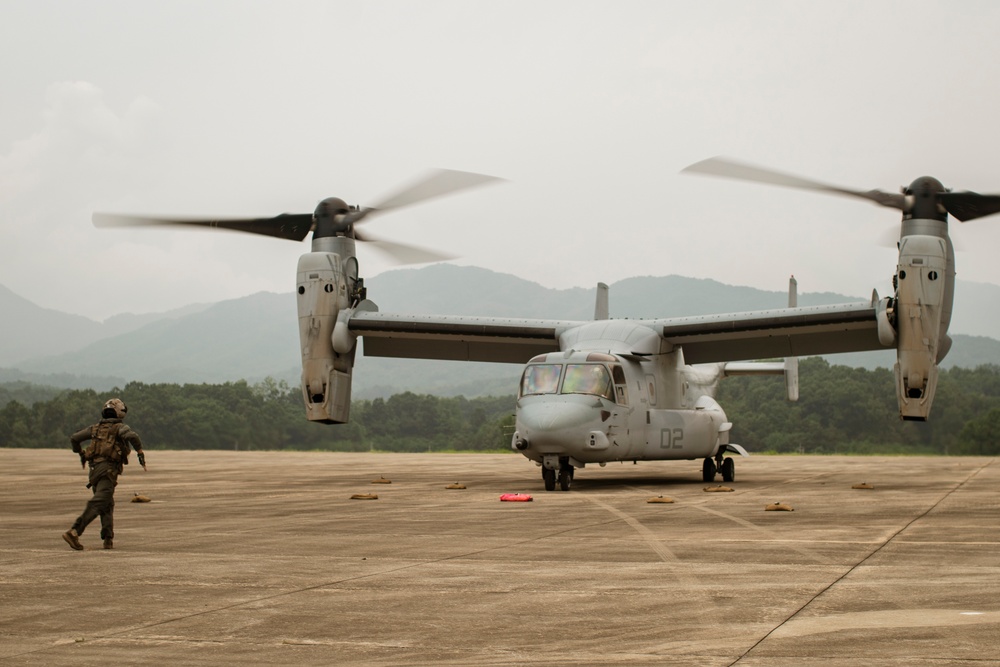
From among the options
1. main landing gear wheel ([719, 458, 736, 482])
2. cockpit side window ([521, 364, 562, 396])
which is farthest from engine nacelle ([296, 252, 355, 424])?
main landing gear wheel ([719, 458, 736, 482])

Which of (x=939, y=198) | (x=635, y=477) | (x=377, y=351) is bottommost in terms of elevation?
(x=635, y=477)

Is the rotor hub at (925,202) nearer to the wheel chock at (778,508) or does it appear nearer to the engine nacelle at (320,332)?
the wheel chock at (778,508)

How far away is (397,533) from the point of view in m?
12.3

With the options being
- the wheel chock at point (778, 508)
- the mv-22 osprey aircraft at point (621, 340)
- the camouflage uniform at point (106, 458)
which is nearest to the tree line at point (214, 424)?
the mv-22 osprey aircraft at point (621, 340)

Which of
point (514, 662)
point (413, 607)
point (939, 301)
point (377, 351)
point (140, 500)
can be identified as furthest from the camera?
point (377, 351)

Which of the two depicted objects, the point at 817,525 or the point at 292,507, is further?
the point at 292,507

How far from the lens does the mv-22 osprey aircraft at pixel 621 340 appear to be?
20422 mm

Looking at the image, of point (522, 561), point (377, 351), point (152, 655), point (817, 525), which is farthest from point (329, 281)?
point (152, 655)

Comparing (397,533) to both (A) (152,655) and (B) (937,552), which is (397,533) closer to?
(B) (937,552)

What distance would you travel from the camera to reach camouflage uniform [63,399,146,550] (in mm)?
11055

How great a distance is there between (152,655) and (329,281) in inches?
781

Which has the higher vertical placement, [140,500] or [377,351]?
[377,351]

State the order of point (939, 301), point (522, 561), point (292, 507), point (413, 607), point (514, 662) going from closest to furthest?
point (514, 662) → point (413, 607) → point (522, 561) → point (292, 507) → point (939, 301)

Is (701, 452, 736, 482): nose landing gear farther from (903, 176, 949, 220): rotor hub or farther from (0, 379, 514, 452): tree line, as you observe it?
(0, 379, 514, 452): tree line
